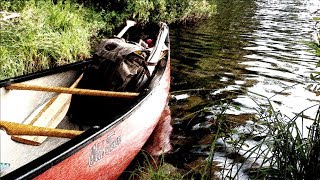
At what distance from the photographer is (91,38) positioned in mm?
9859

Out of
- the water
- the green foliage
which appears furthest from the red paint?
the green foliage

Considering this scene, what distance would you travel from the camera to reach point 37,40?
6.69 meters

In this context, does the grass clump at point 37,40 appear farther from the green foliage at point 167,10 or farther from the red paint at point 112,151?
the green foliage at point 167,10

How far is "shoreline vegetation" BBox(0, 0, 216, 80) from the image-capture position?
20.4 feet

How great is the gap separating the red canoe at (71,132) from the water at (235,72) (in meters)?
0.61

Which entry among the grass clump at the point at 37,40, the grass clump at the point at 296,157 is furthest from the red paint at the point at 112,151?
the grass clump at the point at 37,40

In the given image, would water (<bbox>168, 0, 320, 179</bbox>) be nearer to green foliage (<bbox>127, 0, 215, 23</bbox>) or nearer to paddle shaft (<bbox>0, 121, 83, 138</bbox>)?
green foliage (<bbox>127, 0, 215, 23</bbox>)

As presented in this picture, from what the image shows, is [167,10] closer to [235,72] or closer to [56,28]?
[235,72]

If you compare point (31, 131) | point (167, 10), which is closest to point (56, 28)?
point (31, 131)

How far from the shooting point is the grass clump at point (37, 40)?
19.7 ft

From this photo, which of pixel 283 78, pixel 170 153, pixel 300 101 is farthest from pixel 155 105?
pixel 283 78

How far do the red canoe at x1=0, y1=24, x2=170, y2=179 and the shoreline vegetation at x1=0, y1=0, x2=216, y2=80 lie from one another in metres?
1.37

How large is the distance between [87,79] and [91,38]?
213 inches

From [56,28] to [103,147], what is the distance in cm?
540
